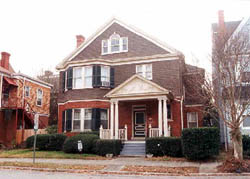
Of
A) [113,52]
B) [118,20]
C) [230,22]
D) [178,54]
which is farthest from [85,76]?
[230,22]

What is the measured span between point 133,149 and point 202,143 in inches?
208

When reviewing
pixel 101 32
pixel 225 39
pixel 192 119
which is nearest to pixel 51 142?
pixel 101 32

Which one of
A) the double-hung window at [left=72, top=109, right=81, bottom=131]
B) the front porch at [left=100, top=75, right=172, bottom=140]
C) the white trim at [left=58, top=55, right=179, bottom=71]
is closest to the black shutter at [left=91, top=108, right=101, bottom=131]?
the front porch at [left=100, top=75, right=172, bottom=140]

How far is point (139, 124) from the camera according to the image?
2114 centimetres

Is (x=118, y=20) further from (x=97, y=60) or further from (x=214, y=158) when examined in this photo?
(x=214, y=158)

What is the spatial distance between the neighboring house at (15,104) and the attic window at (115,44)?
362 inches

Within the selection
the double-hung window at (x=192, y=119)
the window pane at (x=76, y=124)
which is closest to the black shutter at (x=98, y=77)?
the window pane at (x=76, y=124)

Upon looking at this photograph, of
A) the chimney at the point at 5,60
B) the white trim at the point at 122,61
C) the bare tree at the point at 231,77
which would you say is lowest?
the bare tree at the point at 231,77

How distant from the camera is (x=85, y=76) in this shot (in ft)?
72.2

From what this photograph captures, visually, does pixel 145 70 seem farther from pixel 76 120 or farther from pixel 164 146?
pixel 164 146

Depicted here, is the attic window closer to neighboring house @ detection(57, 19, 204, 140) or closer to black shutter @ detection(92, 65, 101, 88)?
neighboring house @ detection(57, 19, 204, 140)

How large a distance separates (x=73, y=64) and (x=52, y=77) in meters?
21.2

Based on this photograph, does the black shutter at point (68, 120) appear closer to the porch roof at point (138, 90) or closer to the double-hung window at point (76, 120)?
the double-hung window at point (76, 120)

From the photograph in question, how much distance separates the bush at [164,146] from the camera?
16078mm
